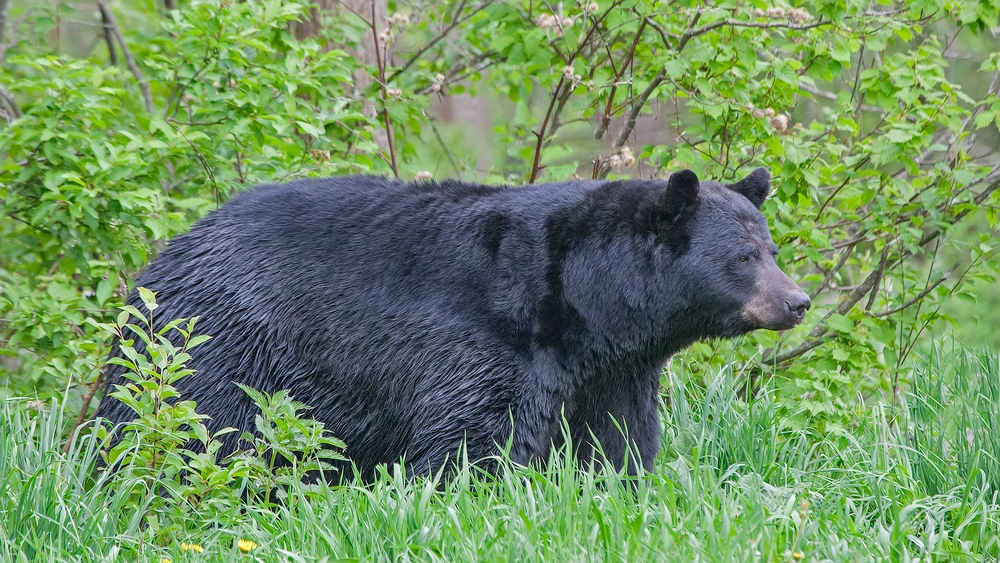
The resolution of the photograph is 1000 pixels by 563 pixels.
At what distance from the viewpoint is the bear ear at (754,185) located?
14.3 feet

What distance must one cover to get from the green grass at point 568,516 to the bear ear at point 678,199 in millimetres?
996

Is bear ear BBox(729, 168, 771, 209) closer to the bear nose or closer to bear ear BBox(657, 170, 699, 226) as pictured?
bear ear BBox(657, 170, 699, 226)

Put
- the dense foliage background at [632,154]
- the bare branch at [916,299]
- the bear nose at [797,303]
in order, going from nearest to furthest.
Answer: the bear nose at [797,303]
the dense foliage background at [632,154]
the bare branch at [916,299]

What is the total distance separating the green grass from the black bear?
0.34m

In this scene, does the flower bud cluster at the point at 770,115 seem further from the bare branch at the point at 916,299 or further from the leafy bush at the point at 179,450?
the leafy bush at the point at 179,450

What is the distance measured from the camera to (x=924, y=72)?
5.30 m

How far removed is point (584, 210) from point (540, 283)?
0.39 m

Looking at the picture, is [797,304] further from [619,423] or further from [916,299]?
[916,299]

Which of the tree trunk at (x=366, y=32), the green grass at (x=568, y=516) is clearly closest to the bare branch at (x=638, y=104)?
the tree trunk at (x=366, y=32)

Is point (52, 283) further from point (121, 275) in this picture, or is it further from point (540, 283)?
point (540, 283)

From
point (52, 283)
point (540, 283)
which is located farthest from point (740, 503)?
point (52, 283)

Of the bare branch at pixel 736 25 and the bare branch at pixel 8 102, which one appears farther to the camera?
the bare branch at pixel 8 102

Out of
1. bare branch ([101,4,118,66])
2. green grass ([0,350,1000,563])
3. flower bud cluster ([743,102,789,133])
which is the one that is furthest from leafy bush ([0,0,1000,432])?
bare branch ([101,4,118,66])

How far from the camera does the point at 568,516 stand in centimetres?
310
